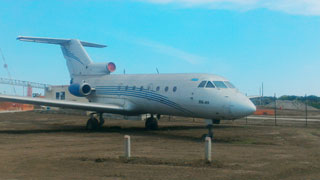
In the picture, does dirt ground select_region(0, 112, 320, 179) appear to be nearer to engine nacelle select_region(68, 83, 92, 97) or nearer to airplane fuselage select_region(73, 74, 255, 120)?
airplane fuselage select_region(73, 74, 255, 120)

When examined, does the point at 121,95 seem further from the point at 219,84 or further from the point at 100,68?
the point at 219,84

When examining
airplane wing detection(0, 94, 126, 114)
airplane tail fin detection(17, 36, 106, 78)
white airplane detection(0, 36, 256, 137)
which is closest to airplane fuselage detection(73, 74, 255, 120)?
white airplane detection(0, 36, 256, 137)

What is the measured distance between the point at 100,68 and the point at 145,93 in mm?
6471

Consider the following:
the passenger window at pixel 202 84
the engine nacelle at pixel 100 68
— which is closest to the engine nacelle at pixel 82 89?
the engine nacelle at pixel 100 68

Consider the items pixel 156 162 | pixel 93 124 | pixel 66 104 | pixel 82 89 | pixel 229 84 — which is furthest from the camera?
pixel 82 89

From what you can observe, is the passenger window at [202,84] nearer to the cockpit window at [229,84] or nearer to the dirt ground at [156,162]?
the cockpit window at [229,84]

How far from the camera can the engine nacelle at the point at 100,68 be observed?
27.2 metres

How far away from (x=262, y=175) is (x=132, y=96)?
49.1 feet

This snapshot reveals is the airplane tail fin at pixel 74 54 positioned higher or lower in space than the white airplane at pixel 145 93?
higher

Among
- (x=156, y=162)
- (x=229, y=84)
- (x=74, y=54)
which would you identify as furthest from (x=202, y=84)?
(x=74, y=54)

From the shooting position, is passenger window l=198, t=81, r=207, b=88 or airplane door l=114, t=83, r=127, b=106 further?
airplane door l=114, t=83, r=127, b=106

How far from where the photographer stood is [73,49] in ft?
94.5

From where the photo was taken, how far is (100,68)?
27484 millimetres

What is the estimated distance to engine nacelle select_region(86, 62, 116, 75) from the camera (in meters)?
27.2
